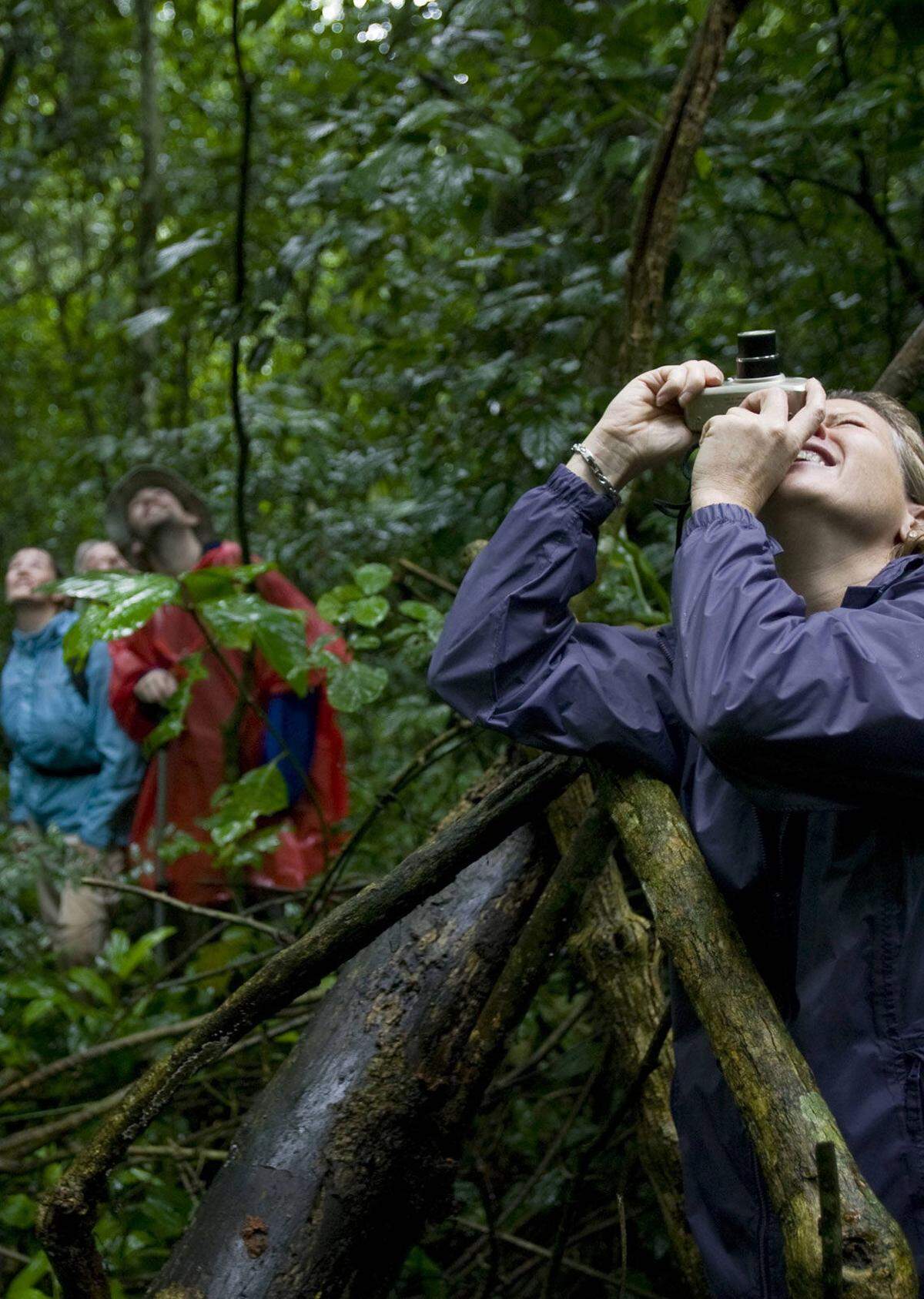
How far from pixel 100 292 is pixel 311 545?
633cm

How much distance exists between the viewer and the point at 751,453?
1386 mm

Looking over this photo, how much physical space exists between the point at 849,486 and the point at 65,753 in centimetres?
396

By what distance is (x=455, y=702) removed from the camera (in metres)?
1.64

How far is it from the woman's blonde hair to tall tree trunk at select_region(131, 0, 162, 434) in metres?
6.56

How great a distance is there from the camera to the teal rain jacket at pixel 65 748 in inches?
179

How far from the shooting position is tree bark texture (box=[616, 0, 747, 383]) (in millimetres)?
2119

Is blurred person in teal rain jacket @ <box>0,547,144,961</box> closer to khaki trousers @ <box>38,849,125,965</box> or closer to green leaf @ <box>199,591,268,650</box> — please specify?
khaki trousers @ <box>38,849,125,965</box>

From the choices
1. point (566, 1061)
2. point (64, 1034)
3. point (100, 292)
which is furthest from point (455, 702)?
point (100, 292)

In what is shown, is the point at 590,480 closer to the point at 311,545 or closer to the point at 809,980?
the point at 809,980

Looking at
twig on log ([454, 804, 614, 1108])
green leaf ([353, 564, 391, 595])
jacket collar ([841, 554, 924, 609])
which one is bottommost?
twig on log ([454, 804, 614, 1108])

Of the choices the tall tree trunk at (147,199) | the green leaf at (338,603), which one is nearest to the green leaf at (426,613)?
the green leaf at (338,603)

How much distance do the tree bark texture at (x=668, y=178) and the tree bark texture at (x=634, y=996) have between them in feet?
3.37

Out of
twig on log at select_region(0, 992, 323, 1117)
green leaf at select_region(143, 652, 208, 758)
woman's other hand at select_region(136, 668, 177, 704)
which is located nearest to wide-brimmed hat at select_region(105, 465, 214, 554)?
woman's other hand at select_region(136, 668, 177, 704)

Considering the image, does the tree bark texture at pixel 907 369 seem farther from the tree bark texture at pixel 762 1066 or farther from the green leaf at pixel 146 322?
the green leaf at pixel 146 322
